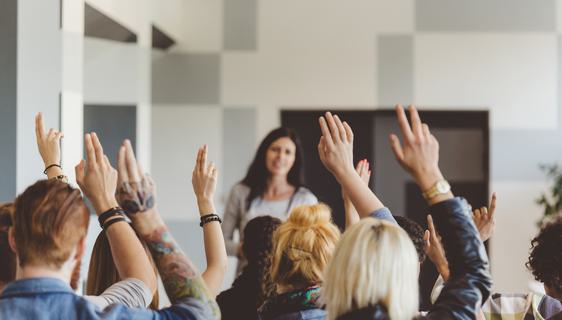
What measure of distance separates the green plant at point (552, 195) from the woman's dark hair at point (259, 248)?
3.63 meters

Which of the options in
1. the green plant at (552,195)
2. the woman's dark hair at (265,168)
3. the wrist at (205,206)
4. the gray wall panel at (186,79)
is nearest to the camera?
the wrist at (205,206)

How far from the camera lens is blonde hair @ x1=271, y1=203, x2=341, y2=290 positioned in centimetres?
187

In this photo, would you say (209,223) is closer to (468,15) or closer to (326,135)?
(326,135)

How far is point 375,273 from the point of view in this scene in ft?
4.30

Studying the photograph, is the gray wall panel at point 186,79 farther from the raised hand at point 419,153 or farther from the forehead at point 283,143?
the raised hand at point 419,153

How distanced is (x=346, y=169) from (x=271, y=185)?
2455 millimetres

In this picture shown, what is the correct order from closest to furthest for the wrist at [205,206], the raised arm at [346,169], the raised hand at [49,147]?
the raised arm at [346,169] → the wrist at [205,206] → the raised hand at [49,147]

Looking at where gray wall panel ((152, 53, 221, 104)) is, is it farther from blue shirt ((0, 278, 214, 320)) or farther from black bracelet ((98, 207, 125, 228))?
blue shirt ((0, 278, 214, 320))

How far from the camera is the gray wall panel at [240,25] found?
19.7 feet

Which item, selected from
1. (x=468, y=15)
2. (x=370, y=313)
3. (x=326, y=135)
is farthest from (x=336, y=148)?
(x=468, y=15)

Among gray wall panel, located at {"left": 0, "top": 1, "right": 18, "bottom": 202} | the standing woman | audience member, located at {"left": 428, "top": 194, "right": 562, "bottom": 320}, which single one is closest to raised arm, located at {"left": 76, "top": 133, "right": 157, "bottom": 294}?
audience member, located at {"left": 428, "top": 194, "right": 562, "bottom": 320}

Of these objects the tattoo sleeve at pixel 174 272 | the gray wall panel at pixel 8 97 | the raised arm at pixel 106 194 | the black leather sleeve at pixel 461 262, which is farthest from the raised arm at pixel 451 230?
the gray wall panel at pixel 8 97

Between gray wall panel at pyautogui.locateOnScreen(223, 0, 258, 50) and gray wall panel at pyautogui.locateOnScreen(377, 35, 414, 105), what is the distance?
1064 millimetres

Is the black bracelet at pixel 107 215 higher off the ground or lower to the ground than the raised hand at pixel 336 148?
lower
